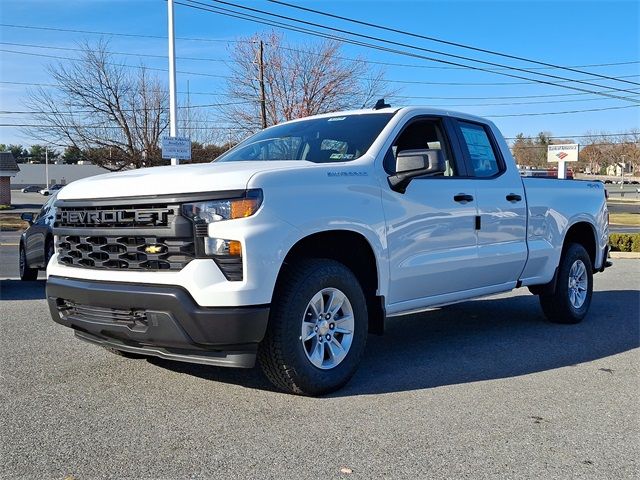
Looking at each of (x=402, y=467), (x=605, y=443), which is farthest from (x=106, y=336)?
(x=605, y=443)

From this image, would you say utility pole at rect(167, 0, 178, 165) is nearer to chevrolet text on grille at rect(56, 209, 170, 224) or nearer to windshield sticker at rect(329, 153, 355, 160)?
windshield sticker at rect(329, 153, 355, 160)

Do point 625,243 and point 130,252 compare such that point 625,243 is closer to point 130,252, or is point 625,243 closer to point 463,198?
point 463,198

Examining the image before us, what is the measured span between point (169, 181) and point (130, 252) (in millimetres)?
510

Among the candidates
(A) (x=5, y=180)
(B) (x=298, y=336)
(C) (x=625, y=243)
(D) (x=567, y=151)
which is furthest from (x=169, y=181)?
(A) (x=5, y=180)

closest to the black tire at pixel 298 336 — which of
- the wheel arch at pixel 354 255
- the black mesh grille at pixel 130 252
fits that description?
the wheel arch at pixel 354 255

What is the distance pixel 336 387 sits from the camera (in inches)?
174

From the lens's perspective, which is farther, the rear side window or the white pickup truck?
the rear side window

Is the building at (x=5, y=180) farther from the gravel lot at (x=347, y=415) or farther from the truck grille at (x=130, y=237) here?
the truck grille at (x=130, y=237)

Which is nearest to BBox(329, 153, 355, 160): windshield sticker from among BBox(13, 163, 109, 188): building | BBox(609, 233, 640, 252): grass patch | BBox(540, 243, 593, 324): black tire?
BBox(540, 243, 593, 324): black tire

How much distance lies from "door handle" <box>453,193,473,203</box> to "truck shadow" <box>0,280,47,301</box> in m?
5.58

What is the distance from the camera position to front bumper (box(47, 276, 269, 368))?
385cm

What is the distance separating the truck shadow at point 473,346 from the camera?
15.9 ft

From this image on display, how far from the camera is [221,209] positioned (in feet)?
12.8

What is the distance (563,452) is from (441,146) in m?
2.99
